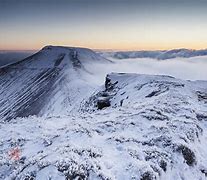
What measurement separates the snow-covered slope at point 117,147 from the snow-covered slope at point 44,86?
4710cm

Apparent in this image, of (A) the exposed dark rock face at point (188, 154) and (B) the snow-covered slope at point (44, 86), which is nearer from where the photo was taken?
(A) the exposed dark rock face at point (188, 154)

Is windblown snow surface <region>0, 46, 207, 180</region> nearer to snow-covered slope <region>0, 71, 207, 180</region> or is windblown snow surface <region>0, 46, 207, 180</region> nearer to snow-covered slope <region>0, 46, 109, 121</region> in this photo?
snow-covered slope <region>0, 71, 207, 180</region>

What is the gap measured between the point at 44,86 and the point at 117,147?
124 meters

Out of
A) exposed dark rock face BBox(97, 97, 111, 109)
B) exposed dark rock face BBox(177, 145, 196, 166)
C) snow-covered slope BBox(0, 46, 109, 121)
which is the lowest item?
snow-covered slope BBox(0, 46, 109, 121)

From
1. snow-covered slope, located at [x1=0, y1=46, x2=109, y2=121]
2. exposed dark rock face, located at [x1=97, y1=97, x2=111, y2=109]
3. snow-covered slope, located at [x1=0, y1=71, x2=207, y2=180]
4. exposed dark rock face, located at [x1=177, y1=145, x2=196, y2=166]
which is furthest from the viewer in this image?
snow-covered slope, located at [x1=0, y1=46, x2=109, y2=121]

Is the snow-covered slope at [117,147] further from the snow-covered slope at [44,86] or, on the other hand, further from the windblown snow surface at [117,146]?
the snow-covered slope at [44,86]

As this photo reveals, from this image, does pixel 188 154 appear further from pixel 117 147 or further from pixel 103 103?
pixel 103 103

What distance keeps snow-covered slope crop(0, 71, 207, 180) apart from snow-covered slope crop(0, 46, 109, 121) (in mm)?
47097

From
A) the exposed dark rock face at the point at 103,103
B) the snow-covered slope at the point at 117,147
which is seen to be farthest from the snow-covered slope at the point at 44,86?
the snow-covered slope at the point at 117,147

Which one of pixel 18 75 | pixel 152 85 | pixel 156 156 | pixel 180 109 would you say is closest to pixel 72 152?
pixel 156 156

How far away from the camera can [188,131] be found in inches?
808

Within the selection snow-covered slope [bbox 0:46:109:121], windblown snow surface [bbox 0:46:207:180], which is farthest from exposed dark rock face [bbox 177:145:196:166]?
snow-covered slope [bbox 0:46:109:121]

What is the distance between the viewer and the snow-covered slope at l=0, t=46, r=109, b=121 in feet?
303

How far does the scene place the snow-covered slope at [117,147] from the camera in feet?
45.6
